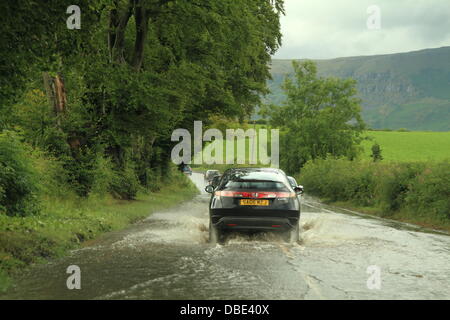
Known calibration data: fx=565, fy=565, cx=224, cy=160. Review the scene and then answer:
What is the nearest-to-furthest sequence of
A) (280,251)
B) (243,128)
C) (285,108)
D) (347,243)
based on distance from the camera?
(280,251)
(347,243)
(243,128)
(285,108)

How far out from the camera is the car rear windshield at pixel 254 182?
40.9 feet

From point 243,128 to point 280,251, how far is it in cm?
4062

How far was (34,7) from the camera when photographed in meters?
8.52

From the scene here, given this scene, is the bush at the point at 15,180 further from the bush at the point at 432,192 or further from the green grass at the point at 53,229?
the bush at the point at 432,192

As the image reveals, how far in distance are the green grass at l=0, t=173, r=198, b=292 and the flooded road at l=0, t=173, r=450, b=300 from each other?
38 centimetres

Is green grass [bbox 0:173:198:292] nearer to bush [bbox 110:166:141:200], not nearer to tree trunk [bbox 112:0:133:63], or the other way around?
bush [bbox 110:166:141:200]

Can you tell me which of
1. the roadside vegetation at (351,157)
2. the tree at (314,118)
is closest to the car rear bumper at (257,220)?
the roadside vegetation at (351,157)

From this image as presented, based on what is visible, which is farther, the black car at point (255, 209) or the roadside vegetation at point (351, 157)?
the roadside vegetation at point (351, 157)

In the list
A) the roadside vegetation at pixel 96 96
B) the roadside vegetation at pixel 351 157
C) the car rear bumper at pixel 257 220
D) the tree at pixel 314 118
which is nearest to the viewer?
the roadside vegetation at pixel 96 96

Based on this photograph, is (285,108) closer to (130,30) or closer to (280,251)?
(130,30)

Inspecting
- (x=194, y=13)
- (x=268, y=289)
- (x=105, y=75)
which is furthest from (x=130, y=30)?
(x=268, y=289)

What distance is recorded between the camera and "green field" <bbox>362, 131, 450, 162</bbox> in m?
89.2

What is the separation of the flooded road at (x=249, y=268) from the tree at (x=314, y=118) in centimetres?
4936

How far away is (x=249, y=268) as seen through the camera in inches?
359
